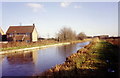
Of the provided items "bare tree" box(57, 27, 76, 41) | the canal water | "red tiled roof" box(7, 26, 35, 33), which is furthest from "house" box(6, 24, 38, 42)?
the canal water

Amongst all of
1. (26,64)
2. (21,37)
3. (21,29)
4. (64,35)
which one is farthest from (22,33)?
(26,64)

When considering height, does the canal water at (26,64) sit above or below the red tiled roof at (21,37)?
below

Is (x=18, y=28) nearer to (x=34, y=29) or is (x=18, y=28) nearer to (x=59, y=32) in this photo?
(x=34, y=29)

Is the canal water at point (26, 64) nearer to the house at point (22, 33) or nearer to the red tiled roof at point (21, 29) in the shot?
the house at point (22, 33)

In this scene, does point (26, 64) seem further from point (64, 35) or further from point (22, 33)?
point (64, 35)

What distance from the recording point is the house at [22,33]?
42.3 meters

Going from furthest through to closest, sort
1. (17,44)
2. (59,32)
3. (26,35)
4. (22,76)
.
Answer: (59,32) < (26,35) < (17,44) < (22,76)

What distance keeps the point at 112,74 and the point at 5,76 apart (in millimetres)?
6566

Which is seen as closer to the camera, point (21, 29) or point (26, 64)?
point (26, 64)

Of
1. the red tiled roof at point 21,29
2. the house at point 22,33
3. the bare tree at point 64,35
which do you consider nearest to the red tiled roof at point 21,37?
the house at point 22,33

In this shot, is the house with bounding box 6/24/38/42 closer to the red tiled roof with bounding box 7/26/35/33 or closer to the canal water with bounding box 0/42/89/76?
the red tiled roof with bounding box 7/26/35/33

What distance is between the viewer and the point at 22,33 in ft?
142

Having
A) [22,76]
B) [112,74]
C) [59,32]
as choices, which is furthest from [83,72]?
[59,32]

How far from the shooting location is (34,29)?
45.2 m
